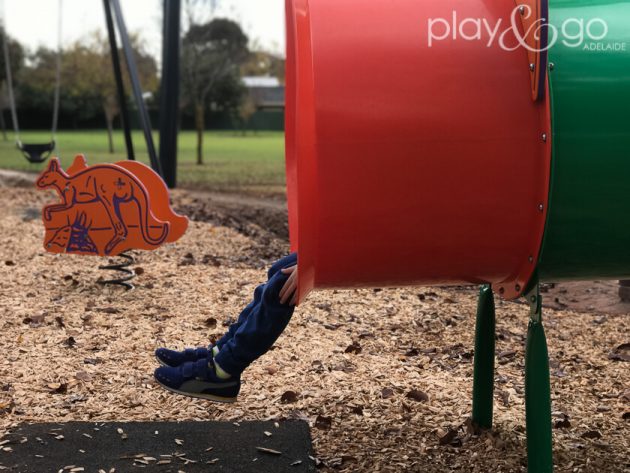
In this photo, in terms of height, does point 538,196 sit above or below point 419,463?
above

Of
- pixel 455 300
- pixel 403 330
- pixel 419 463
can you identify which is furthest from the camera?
pixel 455 300

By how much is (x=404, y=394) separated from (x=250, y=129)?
45.3 m

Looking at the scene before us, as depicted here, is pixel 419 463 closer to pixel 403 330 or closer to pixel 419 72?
pixel 419 72

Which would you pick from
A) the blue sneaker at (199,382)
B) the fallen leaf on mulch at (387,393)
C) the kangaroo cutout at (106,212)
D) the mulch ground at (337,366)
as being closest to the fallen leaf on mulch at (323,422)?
the mulch ground at (337,366)

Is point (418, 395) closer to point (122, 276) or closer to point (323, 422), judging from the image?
point (323, 422)

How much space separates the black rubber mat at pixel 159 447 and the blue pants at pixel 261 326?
1.18ft

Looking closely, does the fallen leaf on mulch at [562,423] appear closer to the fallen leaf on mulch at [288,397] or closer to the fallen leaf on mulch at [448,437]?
the fallen leaf on mulch at [448,437]

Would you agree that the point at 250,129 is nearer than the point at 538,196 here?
No

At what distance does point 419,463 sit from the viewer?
3207 millimetres

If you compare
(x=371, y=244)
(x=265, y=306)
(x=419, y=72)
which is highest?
(x=419, y=72)

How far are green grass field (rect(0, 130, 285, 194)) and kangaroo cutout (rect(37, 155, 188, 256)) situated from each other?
9273mm

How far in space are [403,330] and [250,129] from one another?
44144 millimetres

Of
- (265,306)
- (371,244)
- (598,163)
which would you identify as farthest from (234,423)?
(598,163)

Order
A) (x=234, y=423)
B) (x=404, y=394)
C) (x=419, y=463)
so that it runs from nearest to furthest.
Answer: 1. (x=419, y=463)
2. (x=234, y=423)
3. (x=404, y=394)
